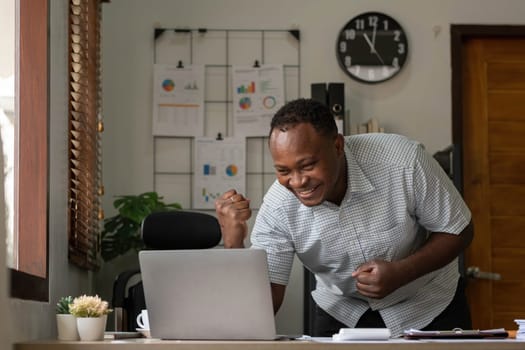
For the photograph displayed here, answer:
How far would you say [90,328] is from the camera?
7.97 ft

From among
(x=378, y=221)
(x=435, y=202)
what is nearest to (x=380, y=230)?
(x=378, y=221)

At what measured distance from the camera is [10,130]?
10.3 ft

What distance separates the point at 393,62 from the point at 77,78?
2.00 m

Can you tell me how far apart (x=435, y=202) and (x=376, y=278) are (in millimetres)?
376

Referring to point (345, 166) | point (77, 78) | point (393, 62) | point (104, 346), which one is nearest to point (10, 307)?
point (104, 346)

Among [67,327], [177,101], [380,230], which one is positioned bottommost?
[67,327]

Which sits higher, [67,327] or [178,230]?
[178,230]

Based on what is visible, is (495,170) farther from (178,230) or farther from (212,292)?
(212,292)

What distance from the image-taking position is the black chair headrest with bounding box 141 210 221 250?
354cm

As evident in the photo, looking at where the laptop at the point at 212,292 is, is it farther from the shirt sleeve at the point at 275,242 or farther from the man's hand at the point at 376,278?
the shirt sleeve at the point at 275,242

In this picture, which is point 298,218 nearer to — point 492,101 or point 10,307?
point 10,307

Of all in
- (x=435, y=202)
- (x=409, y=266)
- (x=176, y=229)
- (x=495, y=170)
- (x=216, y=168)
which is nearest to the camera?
(x=409, y=266)

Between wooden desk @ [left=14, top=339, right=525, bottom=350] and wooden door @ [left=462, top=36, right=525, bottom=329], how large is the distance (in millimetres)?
2940

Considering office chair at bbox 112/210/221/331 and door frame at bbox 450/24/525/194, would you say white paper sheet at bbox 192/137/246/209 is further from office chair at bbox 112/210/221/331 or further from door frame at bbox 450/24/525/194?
office chair at bbox 112/210/221/331
